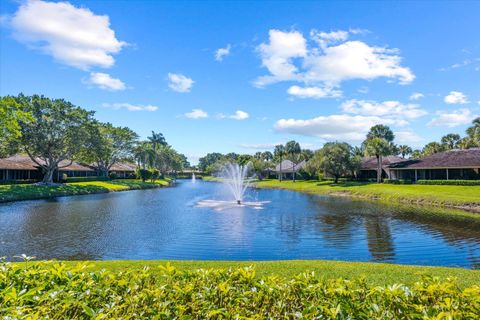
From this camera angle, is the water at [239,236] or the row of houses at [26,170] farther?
the row of houses at [26,170]

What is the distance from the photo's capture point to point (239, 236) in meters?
20.1

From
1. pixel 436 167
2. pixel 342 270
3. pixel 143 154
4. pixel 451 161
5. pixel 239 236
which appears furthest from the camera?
pixel 143 154

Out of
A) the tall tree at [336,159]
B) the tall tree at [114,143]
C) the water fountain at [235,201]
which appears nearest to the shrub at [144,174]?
the tall tree at [114,143]

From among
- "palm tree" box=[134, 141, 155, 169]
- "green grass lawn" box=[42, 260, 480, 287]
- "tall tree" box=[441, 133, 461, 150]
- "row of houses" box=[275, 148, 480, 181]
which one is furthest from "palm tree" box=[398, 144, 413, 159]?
"green grass lawn" box=[42, 260, 480, 287]

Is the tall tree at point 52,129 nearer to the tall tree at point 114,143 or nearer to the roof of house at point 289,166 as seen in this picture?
the tall tree at point 114,143

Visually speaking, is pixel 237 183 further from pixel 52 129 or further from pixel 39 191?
pixel 52 129

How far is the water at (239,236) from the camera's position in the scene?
16.1 meters

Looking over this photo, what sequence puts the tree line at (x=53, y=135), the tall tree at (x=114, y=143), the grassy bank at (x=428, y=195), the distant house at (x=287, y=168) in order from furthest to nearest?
the distant house at (x=287, y=168) → the tall tree at (x=114, y=143) → the tree line at (x=53, y=135) → the grassy bank at (x=428, y=195)

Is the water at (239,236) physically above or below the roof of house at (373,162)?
below

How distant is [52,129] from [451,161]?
65.0 metres

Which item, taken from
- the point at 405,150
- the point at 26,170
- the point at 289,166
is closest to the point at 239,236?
the point at 26,170

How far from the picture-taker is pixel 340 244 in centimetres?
1827

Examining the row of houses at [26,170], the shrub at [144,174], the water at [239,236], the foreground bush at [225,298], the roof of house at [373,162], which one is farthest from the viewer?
the shrub at [144,174]

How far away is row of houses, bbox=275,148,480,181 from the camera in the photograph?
2069 inches
